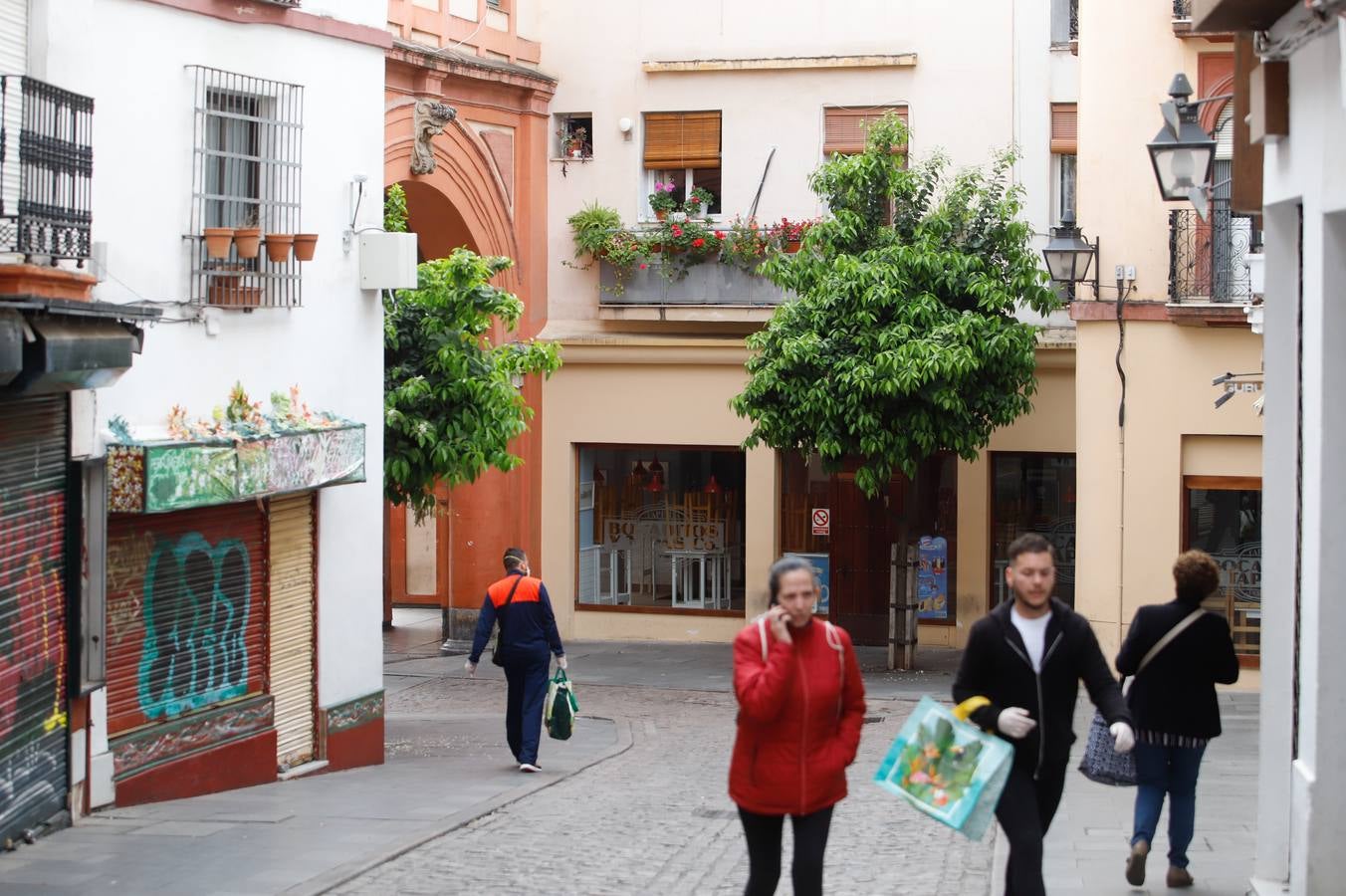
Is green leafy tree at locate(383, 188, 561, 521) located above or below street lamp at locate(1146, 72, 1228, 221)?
below

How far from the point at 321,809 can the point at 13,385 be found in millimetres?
3699

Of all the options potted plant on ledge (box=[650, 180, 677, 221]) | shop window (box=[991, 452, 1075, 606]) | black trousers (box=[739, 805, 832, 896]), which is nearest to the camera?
black trousers (box=[739, 805, 832, 896])

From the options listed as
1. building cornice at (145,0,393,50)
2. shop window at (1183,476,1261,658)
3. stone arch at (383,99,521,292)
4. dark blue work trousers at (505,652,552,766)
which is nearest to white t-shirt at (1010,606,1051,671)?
dark blue work trousers at (505,652,552,766)

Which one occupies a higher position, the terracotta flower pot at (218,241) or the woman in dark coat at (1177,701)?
the terracotta flower pot at (218,241)

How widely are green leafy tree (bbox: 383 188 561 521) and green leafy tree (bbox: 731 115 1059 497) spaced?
3.93 meters

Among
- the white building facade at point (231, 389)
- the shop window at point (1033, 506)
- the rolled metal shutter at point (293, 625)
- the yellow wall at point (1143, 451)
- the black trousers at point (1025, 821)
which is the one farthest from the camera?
the shop window at point (1033, 506)

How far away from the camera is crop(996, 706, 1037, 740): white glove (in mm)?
7039

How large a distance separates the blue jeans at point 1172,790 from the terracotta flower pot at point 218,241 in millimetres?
6849

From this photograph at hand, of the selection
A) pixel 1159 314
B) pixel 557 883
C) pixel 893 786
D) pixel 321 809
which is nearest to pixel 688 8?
pixel 1159 314

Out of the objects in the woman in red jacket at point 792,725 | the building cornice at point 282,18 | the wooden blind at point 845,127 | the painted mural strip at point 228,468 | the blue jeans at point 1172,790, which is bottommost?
the blue jeans at point 1172,790

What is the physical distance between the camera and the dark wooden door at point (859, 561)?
23.8 metres

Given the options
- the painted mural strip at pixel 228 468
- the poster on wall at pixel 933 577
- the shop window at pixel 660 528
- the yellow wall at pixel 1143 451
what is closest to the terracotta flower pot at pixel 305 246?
the painted mural strip at pixel 228 468

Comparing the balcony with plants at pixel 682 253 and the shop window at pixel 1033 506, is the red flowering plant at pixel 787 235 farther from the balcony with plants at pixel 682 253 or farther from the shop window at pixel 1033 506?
the shop window at pixel 1033 506

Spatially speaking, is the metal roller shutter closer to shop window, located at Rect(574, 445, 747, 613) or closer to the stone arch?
the stone arch
